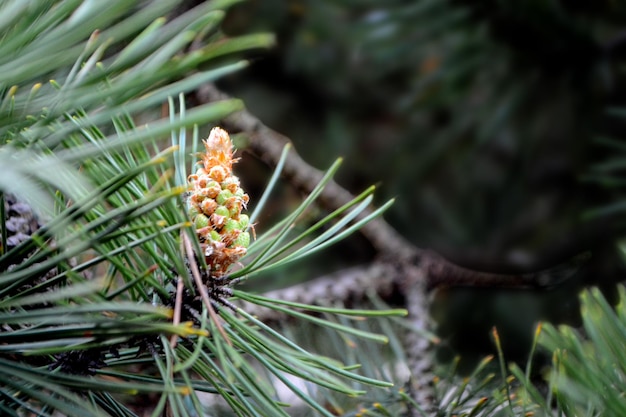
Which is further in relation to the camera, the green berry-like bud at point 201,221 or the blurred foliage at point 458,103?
the blurred foliage at point 458,103

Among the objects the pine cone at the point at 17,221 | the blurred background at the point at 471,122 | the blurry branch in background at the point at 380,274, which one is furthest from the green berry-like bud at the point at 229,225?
the blurred background at the point at 471,122

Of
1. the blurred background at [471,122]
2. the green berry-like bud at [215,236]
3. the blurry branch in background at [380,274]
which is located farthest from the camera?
the blurred background at [471,122]

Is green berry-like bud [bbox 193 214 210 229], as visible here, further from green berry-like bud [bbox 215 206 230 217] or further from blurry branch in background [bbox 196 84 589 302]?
blurry branch in background [bbox 196 84 589 302]

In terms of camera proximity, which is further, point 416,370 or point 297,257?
point 416,370

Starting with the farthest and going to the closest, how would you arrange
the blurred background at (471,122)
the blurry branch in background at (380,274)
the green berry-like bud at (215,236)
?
the blurred background at (471,122), the blurry branch in background at (380,274), the green berry-like bud at (215,236)

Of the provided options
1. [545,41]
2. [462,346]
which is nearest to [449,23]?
[545,41]

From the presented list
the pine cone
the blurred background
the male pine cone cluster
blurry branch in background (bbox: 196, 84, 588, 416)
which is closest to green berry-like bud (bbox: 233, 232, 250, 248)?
the male pine cone cluster

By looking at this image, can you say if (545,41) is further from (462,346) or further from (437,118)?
(462,346)

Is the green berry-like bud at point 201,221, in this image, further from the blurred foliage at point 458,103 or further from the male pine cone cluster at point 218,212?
the blurred foliage at point 458,103
